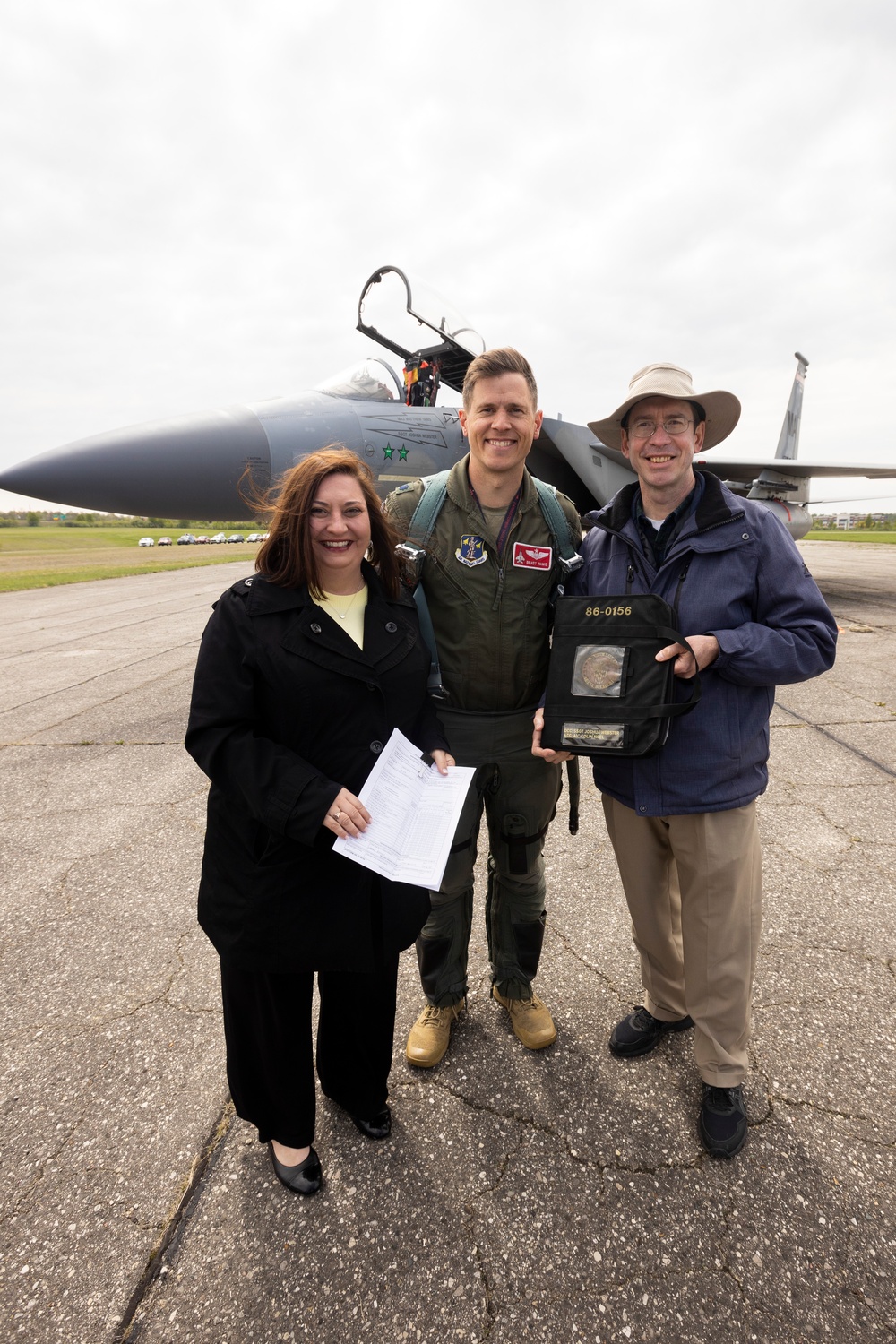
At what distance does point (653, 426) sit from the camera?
1.93 metres

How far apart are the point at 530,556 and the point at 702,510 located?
55 cm

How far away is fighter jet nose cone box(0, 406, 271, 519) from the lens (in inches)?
225

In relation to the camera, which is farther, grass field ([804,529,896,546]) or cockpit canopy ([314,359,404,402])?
grass field ([804,529,896,546])

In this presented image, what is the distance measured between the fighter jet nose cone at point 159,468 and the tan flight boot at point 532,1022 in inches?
200

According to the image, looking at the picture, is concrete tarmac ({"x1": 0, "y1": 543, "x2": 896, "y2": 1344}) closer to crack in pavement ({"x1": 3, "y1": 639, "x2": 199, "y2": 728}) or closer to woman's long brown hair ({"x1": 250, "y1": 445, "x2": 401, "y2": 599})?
woman's long brown hair ({"x1": 250, "y1": 445, "x2": 401, "y2": 599})

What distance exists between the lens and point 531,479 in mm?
2230

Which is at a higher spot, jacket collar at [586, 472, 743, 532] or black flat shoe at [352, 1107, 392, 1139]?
jacket collar at [586, 472, 743, 532]

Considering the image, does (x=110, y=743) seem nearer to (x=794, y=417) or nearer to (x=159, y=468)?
(x=159, y=468)

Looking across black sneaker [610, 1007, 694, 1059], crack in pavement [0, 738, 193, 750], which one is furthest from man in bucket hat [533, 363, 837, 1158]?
crack in pavement [0, 738, 193, 750]

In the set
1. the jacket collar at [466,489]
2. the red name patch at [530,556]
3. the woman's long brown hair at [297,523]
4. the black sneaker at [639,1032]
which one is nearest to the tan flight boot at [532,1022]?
the black sneaker at [639,1032]

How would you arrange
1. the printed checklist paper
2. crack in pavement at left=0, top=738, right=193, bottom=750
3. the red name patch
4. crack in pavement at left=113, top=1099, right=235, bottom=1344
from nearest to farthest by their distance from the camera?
1. crack in pavement at left=113, top=1099, right=235, bottom=1344
2. the printed checklist paper
3. the red name patch
4. crack in pavement at left=0, top=738, right=193, bottom=750

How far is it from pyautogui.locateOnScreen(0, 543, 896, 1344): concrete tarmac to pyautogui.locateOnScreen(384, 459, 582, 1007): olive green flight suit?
34 cm

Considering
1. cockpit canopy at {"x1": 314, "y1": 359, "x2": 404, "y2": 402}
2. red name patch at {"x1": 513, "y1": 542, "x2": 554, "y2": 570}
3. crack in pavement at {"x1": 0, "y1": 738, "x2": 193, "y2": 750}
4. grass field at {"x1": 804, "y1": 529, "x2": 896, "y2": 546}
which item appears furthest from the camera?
grass field at {"x1": 804, "y1": 529, "x2": 896, "y2": 546}

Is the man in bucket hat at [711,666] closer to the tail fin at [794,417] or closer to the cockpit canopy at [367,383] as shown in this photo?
the cockpit canopy at [367,383]
